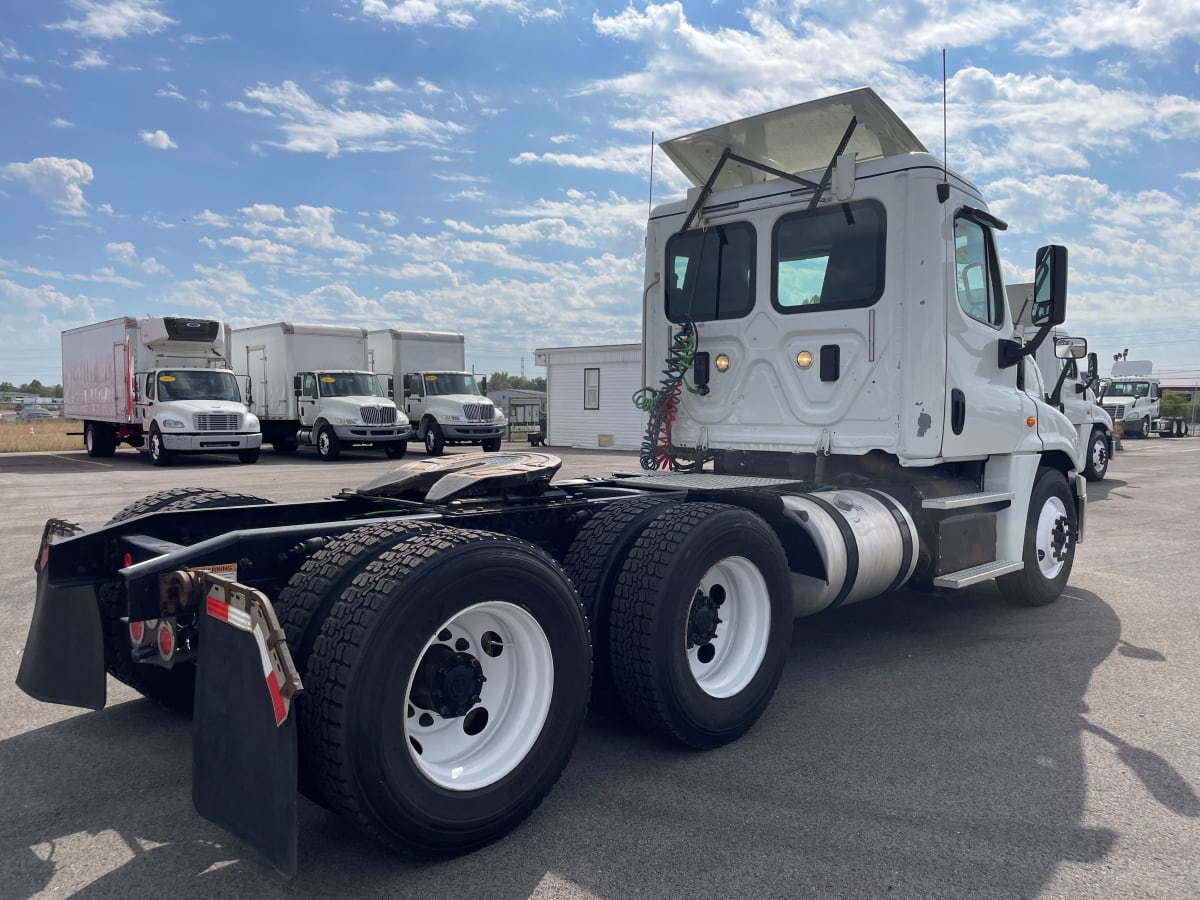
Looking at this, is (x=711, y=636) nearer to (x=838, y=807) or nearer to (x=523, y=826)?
(x=838, y=807)

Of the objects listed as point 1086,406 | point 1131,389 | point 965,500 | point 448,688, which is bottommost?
point 448,688

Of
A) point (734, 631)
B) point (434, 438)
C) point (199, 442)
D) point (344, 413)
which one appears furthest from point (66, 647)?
point (434, 438)

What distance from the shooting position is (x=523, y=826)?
10.4 feet

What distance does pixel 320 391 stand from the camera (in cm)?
2278

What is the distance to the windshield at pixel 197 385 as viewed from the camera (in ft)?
65.0

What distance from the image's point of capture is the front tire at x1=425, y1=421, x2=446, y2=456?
2452cm

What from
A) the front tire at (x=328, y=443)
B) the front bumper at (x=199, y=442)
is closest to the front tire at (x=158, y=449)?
the front bumper at (x=199, y=442)

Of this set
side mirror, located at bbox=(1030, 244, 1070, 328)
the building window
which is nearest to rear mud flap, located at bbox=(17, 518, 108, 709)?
side mirror, located at bbox=(1030, 244, 1070, 328)

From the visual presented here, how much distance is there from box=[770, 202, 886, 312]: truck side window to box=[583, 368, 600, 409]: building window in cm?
2290

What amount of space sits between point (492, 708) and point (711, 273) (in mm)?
3805

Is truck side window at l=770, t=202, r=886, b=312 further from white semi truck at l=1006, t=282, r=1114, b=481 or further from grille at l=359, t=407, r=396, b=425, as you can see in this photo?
grille at l=359, t=407, r=396, b=425

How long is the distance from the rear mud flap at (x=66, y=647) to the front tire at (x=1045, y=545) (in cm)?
563

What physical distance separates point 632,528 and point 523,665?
3.06 feet

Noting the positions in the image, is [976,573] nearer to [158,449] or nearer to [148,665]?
[148,665]
